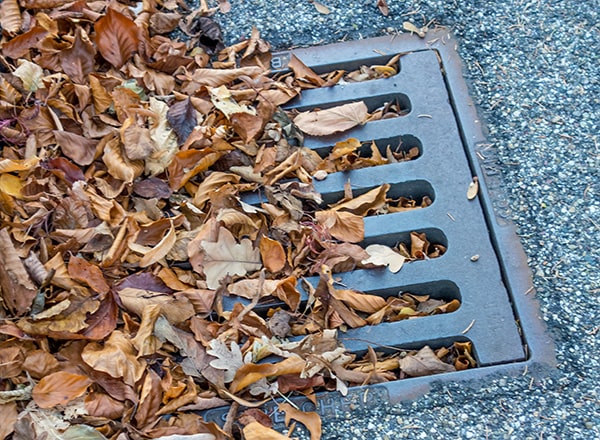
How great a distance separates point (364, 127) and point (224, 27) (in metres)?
0.52

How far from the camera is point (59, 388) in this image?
4.54ft

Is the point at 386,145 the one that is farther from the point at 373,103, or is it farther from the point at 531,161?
the point at 531,161

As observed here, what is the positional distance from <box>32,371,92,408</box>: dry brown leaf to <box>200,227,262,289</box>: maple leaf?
1.08 ft

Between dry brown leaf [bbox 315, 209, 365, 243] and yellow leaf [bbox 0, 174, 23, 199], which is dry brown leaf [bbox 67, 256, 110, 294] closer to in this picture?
yellow leaf [bbox 0, 174, 23, 199]

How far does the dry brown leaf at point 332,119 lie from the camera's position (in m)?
1.77

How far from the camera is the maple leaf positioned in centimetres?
154

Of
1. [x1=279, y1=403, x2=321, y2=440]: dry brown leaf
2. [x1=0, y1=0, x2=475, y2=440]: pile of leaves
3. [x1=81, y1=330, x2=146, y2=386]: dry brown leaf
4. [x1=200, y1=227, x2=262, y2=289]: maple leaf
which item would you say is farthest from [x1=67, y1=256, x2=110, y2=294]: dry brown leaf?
[x1=279, y1=403, x2=321, y2=440]: dry brown leaf

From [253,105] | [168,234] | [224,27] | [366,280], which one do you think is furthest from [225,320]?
[224,27]

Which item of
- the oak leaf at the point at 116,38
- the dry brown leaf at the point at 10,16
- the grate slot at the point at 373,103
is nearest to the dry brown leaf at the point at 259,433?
the grate slot at the point at 373,103

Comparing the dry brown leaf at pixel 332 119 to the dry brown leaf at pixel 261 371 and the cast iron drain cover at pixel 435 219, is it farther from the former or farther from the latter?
the dry brown leaf at pixel 261 371

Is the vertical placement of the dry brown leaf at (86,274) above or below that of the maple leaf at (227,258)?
below

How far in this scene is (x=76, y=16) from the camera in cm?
188

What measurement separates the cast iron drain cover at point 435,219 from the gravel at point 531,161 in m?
0.04

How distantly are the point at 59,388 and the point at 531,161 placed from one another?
1199 mm
